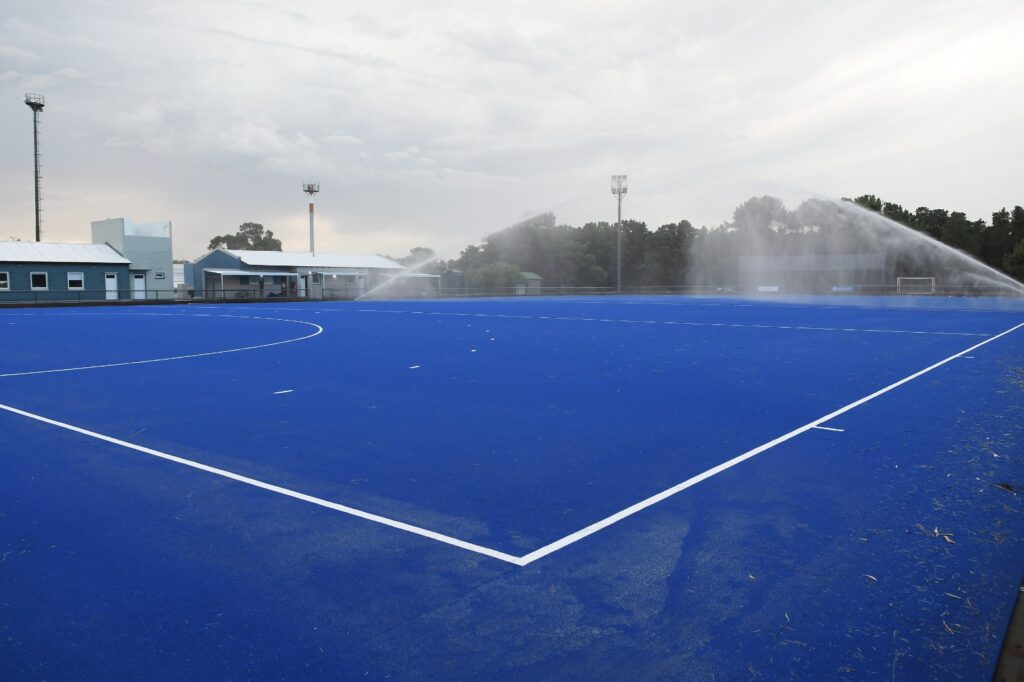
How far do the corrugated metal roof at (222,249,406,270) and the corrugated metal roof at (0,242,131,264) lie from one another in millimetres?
10937

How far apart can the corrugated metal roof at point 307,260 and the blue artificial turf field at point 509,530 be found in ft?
196

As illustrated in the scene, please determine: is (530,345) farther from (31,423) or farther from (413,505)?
(413,505)

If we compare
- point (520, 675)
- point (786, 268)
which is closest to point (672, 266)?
point (786, 268)

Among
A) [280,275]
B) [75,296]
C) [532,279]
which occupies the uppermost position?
[532,279]

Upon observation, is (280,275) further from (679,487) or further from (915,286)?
(679,487)

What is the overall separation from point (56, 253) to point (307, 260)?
23.3 metres

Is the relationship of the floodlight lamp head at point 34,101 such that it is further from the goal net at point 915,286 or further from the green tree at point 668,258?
the goal net at point 915,286

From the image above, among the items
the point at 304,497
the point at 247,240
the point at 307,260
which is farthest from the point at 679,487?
the point at 247,240

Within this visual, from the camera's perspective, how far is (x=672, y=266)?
97.8m

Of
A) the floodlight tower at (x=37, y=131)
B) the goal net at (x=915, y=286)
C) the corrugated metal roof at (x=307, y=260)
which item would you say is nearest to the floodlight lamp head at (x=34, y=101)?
the floodlight tower at (x=37, y=131)

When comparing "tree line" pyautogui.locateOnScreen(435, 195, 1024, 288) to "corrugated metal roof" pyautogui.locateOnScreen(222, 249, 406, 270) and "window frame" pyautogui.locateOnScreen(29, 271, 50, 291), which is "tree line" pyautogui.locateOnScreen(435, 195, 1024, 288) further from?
"window frame" pyautogui.locateOnScreen(29, 271, 50, 291)

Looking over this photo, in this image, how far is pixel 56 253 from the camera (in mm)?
53688

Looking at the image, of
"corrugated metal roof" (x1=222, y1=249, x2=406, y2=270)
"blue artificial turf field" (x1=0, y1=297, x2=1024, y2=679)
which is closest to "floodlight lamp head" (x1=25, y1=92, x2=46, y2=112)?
"corrugated metal roof" (x1=222, y1=249, x2=406, y2=270)

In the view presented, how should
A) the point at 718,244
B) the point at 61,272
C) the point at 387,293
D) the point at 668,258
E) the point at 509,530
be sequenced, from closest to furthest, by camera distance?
1. the point at 509,530
2. the point at 61,272
3. the point at 387,293
4. the point at 718,244
5. the point at 668,258
